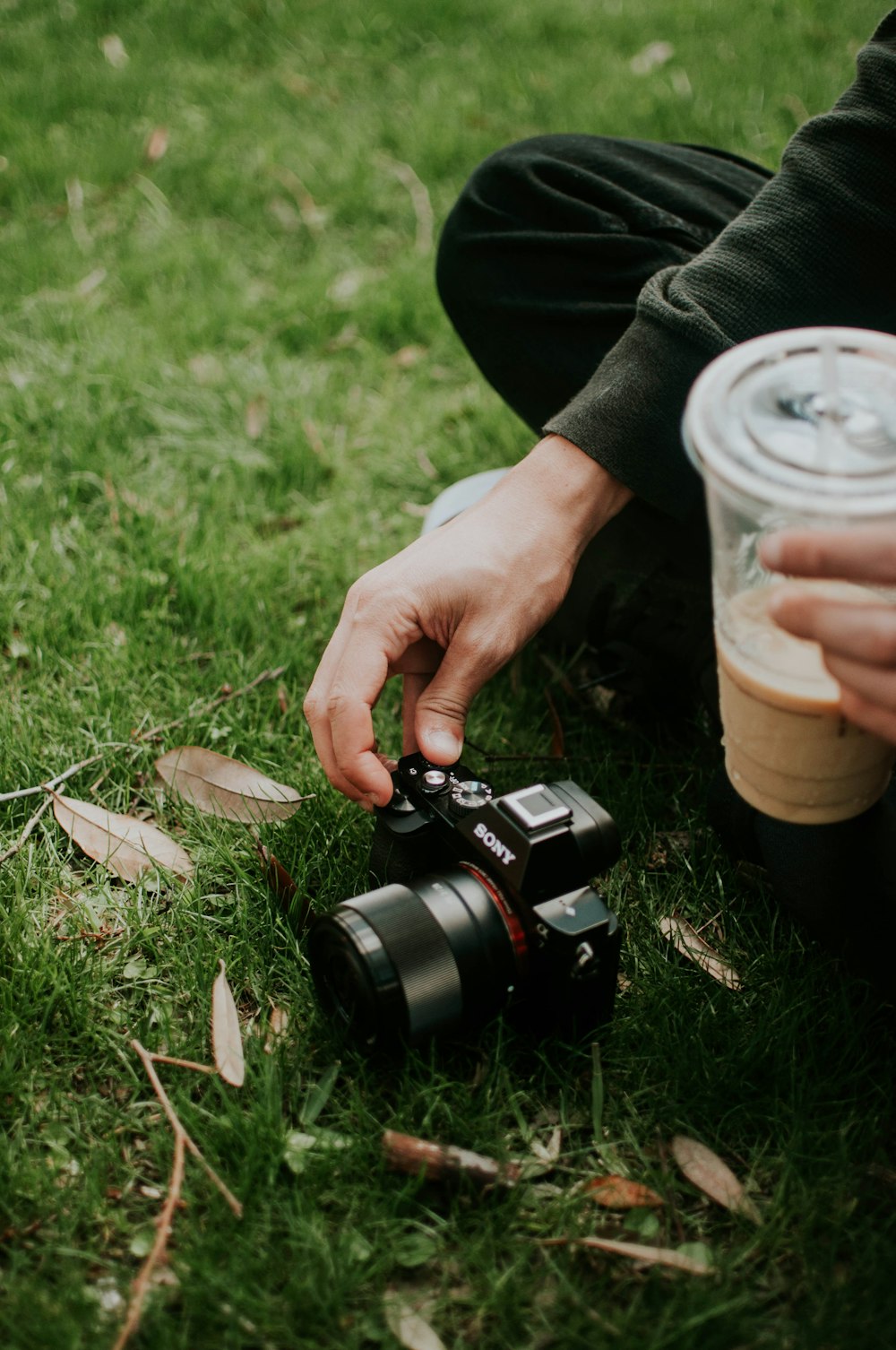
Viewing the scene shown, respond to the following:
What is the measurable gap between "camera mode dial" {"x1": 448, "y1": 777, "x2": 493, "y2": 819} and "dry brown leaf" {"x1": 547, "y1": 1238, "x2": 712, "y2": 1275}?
497 mm

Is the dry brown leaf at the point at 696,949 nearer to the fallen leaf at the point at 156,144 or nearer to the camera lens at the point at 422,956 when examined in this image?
the camera lens at the point at 422,956

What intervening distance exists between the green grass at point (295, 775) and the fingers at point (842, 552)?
2.34 feet

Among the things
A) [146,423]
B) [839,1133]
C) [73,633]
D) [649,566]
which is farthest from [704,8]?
[839,1133]

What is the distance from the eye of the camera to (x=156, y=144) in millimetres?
3674

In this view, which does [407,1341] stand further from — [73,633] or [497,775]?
[73,633]

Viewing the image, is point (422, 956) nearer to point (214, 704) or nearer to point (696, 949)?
point (696, 949)

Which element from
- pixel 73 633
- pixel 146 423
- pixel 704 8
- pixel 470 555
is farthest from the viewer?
pixel 704 8

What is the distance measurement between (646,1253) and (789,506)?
0.84 metres

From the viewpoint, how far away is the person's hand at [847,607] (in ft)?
3.20

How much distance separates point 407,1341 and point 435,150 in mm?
3254

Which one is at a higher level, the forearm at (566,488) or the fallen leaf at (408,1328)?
the forearm at (566,488)

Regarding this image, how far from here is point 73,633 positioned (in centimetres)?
214

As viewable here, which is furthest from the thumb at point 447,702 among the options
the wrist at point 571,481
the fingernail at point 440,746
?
the wrist at point 571,481

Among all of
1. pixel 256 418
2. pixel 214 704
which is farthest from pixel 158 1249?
pixel 256 418
